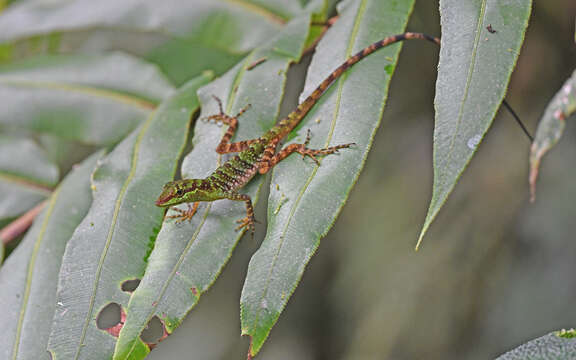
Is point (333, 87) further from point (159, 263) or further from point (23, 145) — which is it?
point (23, 145)

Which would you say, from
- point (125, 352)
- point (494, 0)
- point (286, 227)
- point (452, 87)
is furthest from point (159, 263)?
point (494, 0)

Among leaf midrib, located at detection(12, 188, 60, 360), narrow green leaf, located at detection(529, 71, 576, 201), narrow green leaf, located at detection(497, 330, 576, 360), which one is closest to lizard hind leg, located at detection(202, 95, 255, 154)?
leaf midrib, located at detection(12, 188, 60, 360)

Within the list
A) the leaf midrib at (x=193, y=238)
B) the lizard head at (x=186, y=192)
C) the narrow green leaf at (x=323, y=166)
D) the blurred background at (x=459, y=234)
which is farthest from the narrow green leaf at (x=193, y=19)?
the lizard head at (x=186, y=192)

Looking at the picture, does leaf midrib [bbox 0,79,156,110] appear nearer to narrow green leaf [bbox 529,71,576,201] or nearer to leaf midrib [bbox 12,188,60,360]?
leaf midrib [bbox 12,188,60,360]

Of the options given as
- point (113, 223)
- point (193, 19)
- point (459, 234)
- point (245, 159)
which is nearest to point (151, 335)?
point (113, 223)

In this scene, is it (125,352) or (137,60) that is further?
(137,60)
